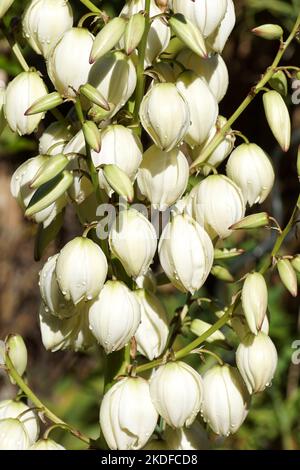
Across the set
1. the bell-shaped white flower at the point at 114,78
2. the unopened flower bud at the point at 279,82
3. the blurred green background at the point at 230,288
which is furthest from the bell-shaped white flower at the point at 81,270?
the blurred green background at the point at 230,288

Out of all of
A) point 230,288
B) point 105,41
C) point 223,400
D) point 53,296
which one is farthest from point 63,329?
point 230,288

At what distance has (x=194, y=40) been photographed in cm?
71

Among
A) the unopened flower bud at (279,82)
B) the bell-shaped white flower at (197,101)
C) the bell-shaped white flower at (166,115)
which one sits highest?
the bell-shaped white flower at (166,115)

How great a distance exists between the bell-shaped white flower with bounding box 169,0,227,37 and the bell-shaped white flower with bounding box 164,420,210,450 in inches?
15.2

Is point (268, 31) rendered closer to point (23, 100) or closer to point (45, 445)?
point (23, 100)

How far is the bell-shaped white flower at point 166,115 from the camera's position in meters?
0.74

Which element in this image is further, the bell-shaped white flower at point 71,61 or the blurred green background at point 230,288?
the blurred green background at point 230,288

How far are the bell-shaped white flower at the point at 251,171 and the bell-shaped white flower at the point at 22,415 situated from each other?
0.97 feet

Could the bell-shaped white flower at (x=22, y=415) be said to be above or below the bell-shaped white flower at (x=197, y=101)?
below

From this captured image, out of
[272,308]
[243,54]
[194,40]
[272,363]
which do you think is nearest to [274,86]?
[194,40]

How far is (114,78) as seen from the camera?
29.6 inches

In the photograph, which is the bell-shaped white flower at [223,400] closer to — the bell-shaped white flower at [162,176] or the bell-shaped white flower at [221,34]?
the bell-shaped white flower at [162,176]

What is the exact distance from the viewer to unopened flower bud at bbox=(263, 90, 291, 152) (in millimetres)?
805

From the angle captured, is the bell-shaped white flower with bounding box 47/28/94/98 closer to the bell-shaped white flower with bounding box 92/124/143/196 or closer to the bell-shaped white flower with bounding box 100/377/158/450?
the bell-shaped white flower with bounding box 92/124/143/196
